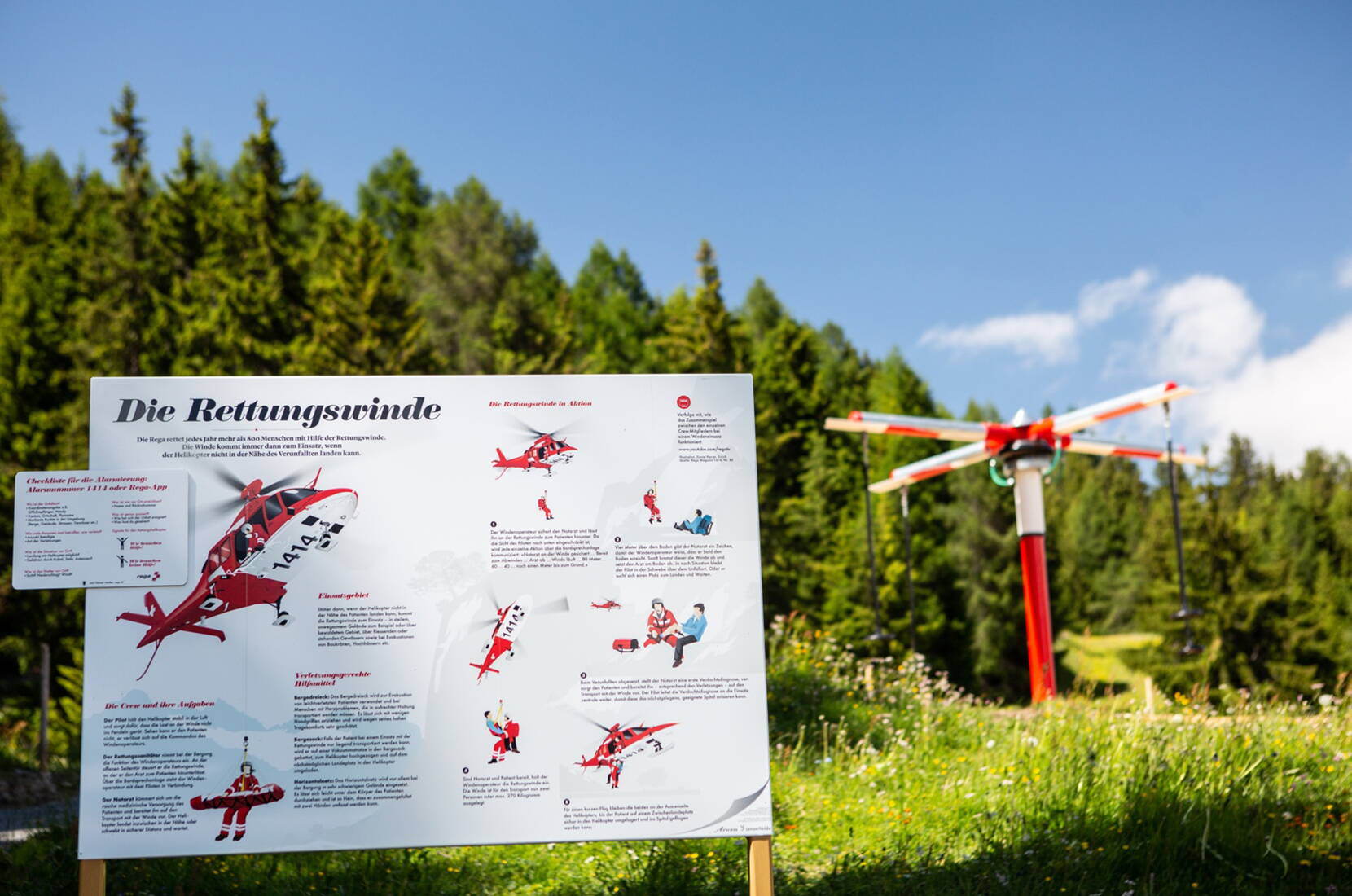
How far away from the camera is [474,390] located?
5.16 meters

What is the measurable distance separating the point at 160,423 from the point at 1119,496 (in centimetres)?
7503

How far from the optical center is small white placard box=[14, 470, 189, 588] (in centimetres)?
496

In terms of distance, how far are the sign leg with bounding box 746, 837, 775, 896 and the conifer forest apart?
22.0m

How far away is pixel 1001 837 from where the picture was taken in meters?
6.28

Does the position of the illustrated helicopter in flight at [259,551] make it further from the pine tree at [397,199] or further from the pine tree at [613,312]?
the pine tree at [397,199]

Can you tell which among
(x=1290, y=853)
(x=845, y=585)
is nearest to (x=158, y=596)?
(x=1290, y=853)

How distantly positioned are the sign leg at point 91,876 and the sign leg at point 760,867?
3.08 m

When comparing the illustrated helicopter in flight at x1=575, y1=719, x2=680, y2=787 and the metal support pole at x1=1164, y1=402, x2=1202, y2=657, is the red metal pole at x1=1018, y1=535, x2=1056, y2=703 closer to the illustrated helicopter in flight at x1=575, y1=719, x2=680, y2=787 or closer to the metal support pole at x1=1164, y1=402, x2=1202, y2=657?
the metal support pole at x1=1164, y1=402, x2=1202, y2=657

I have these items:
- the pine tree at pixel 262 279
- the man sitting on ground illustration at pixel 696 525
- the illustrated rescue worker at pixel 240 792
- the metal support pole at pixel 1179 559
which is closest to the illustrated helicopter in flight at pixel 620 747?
the man sitting on ground illustration at pixel 696 525

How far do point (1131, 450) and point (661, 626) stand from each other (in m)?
11.8

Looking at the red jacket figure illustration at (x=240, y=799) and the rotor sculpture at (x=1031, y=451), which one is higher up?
the rotor sculpture at (x=1031, y=451)

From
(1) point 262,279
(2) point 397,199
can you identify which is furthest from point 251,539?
(2) point 397,199

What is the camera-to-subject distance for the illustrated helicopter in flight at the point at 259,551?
4930 millimetres

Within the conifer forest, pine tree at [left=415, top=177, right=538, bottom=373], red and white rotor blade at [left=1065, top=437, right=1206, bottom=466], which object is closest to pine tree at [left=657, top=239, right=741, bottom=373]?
the conifer forest
